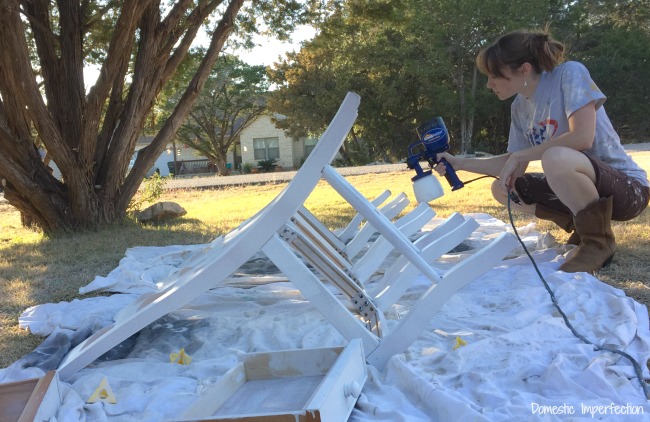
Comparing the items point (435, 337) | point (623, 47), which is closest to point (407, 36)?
point (623, 47)

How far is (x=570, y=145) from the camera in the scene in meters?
2.79

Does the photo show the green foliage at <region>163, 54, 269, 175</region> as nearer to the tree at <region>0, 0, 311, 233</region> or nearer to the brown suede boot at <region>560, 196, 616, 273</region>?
the tree at <region>0, 0, 311, 233</region>

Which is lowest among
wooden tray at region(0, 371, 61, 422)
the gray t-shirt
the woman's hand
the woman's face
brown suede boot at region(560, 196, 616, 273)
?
wooden tray at region(0, 371, 61, 422)

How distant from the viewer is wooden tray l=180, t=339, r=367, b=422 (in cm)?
148

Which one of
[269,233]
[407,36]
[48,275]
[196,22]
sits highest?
[407,36]

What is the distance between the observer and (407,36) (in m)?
24.2

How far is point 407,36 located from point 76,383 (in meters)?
23.8

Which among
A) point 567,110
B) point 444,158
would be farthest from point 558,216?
point 444,158

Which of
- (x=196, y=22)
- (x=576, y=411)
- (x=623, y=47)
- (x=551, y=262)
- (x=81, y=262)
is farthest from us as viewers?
(x=623, y=47)

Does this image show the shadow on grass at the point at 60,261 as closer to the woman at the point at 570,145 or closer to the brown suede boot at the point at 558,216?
the woman at the point at 570,145

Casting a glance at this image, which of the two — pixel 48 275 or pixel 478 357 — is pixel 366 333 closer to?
pixel 478 357

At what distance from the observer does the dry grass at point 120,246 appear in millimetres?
2869

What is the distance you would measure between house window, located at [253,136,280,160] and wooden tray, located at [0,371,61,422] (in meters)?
31.6

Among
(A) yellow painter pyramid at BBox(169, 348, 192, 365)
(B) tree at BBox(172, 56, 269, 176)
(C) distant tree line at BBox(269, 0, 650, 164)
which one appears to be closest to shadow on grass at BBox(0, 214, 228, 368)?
(A) yellow painter pyramid at BBox(169, 348, 192, 365)
